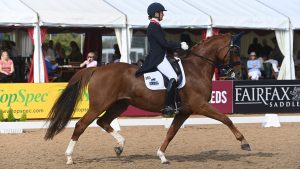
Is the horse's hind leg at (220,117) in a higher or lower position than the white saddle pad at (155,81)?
lower

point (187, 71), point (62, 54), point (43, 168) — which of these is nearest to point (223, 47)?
point (187, 71)

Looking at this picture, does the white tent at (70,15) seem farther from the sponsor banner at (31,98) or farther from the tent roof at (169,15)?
the sponsor banner at (31,98)

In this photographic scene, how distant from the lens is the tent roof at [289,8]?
69.4 feet

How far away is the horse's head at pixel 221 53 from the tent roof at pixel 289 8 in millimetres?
10984

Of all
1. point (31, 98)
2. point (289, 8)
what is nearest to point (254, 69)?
point (289, 8)

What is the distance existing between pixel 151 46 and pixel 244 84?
8.22 m

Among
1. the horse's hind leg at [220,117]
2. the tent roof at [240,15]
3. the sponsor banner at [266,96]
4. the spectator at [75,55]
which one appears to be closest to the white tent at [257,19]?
the tent roof at [240,15]

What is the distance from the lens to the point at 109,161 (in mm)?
10195

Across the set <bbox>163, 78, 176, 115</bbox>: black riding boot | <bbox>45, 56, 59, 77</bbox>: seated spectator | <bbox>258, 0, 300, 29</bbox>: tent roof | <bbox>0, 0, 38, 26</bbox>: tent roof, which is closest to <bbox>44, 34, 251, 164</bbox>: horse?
Result: <bbox>163, 78, 176, 115</bbox>: black riding boot

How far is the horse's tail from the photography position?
1016 cm

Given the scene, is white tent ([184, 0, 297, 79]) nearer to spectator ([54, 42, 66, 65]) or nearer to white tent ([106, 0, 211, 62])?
white tent ([106, 0, 211, 62])

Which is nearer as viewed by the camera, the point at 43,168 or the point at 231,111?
the point at 43,168

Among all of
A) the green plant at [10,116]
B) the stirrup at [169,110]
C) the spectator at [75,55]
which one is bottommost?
the green plant at [10,116]

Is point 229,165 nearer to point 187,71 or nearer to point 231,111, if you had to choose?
point 187,71
